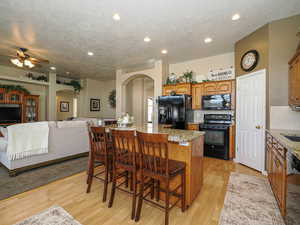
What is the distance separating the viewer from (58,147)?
337 cm

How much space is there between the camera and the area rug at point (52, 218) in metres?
1.58

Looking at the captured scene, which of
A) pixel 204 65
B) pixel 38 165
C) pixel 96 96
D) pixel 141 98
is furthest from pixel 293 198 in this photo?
pixel 96 96

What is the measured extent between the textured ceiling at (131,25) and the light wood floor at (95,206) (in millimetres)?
3058

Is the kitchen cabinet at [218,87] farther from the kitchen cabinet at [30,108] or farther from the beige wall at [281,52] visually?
the kitchen cabinet at [30,108]

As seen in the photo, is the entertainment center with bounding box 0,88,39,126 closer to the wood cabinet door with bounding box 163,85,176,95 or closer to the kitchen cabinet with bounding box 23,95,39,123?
the kitchen cabinet with bounding box 23,95,39,123

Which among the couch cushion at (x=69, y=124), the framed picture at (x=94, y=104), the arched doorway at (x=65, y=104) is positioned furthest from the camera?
the arched doorway at (x=65, y=104)

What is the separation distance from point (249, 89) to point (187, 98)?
156cm

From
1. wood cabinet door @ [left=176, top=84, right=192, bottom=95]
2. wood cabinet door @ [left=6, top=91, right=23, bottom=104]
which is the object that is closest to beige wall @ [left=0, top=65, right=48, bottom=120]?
wood cabinet door @ [left=6, top=91, right=23, bottom=104]

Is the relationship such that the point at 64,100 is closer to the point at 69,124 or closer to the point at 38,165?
the point at 69,124

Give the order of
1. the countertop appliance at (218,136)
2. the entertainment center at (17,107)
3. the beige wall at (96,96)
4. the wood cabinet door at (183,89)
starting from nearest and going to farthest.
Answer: the countertop appliance at (218,136) < the wood cabinet door at (183,89) < the entertainment center at (17,107) < the beige wall at (96,96)

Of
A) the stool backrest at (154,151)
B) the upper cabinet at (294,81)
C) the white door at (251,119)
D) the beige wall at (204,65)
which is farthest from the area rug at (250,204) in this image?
the beige wall at (204,65)

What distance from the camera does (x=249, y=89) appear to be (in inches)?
128

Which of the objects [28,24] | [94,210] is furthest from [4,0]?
[94,210]

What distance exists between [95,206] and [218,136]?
3.29 metres
